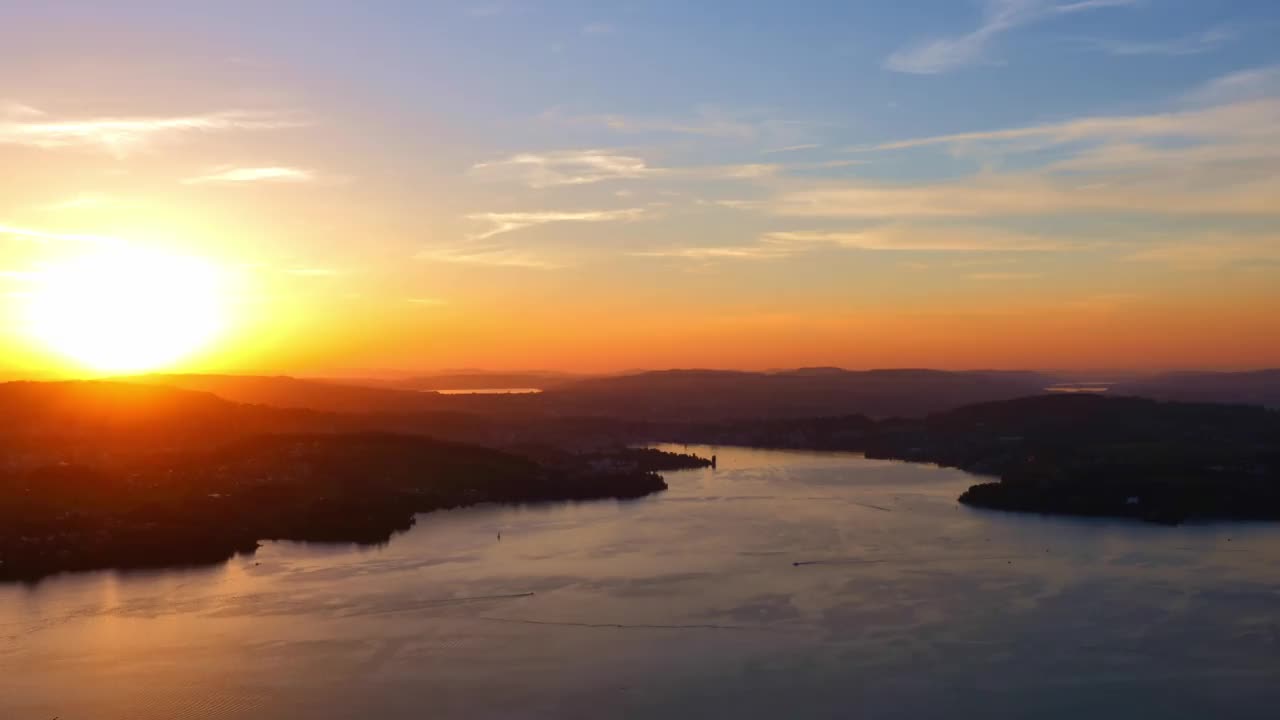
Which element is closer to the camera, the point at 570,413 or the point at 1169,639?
the point at 1169,639

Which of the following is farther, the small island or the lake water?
the small island

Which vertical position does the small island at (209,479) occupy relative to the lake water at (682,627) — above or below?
above

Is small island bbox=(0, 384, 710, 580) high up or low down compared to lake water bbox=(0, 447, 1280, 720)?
up

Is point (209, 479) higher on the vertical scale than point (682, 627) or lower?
higher

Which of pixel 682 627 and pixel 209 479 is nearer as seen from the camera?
pixel 682 627

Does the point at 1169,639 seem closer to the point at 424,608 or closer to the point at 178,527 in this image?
the point at 424,608

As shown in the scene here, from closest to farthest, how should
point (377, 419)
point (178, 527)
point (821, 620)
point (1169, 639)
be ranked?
point (1169, 639), point (821, 620), point (178, 527), point (377, 419)

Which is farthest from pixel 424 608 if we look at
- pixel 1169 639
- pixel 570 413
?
pixel 570 413

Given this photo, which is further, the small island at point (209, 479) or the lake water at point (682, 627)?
the small island at point (209, 479)
